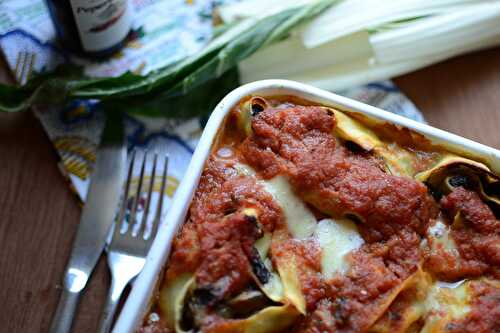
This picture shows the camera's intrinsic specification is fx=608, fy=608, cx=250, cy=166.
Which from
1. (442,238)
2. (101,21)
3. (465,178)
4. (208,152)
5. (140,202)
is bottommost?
(140,202)

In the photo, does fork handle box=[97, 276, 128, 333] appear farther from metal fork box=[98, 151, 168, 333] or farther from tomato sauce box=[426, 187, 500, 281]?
tomato sauce box=[426, 187, 500, 281]

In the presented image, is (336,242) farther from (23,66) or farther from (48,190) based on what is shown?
(23,66)

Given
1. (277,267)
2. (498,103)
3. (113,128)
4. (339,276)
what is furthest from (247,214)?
(498,103)

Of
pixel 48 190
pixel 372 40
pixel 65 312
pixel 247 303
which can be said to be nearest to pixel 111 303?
pixel 65 312

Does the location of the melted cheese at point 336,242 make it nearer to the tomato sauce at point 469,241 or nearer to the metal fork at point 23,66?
the tomato sauce at point 469,241

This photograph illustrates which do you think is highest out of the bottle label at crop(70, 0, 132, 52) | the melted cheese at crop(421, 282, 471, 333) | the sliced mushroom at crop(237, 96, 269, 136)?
the bottle label at crop(70, 0, 132, 52)

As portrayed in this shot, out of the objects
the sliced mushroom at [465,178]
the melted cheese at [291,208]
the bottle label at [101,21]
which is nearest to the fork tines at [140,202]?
the bottle label at [101,21]

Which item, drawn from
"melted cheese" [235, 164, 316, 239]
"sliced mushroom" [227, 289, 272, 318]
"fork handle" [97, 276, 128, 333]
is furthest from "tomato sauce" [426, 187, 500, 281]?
"fork handle" [97, 276, 128, 333]

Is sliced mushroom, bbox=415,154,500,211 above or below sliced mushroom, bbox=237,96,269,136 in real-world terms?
below
